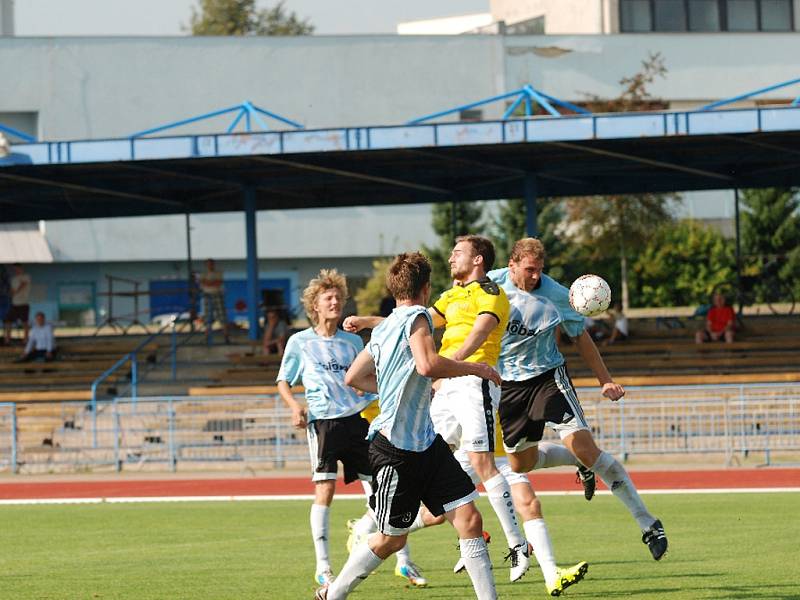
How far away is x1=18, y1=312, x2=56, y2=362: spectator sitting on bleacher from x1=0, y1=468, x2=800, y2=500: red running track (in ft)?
29.2

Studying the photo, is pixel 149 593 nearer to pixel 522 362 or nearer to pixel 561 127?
pixel 522 362

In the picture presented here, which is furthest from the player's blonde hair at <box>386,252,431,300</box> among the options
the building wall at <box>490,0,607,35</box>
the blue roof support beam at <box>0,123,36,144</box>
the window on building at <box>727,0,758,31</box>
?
the window on building at <box>727,0,758,31</box>

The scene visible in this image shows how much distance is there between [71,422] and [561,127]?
378 inches

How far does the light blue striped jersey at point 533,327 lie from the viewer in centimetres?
977

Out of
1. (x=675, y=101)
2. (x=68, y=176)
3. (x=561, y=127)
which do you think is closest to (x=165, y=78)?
(x=675, y=101)

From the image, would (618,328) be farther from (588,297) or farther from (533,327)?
(533,327)

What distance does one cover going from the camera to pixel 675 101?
6078cm

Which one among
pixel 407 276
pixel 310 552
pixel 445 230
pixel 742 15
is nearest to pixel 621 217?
pixel 445 230

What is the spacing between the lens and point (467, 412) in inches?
360

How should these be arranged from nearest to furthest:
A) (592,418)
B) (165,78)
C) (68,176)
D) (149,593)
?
(149,593) < (592,418) < (68,176) < (165,78)

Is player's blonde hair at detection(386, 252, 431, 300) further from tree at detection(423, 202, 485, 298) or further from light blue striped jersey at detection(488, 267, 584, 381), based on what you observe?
tree at detection(423, 202, 485, 298)

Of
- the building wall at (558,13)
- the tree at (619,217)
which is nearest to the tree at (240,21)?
the building wall at (558,13)

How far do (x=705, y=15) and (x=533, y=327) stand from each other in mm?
54076

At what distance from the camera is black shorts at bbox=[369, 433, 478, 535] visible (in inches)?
299
